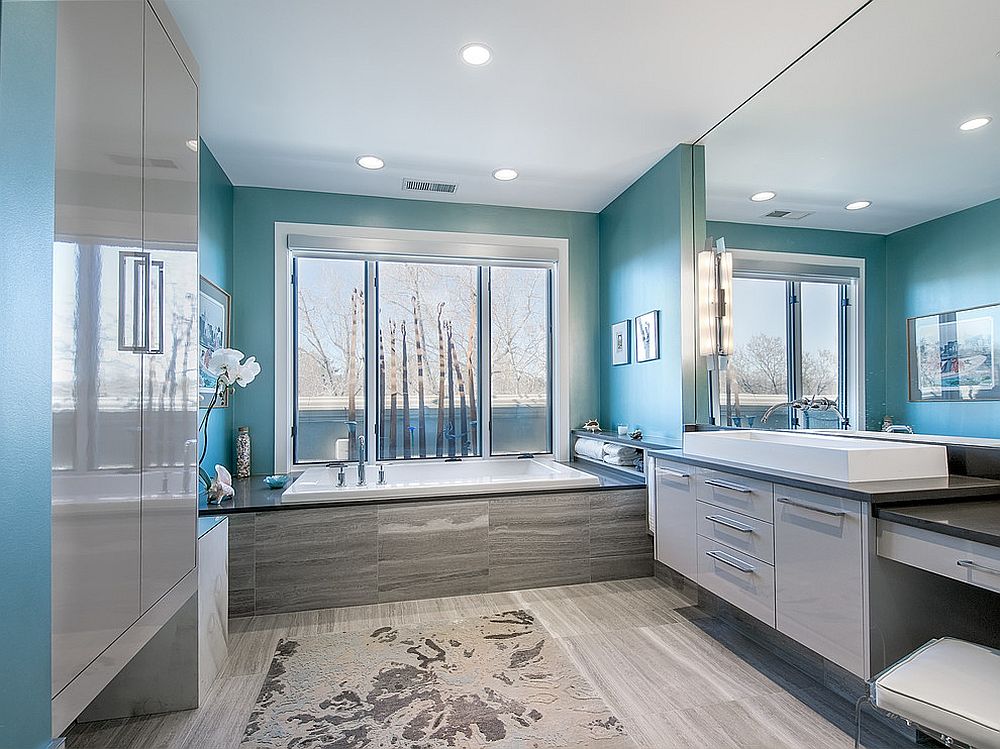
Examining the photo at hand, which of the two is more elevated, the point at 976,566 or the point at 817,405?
the point at 817,405

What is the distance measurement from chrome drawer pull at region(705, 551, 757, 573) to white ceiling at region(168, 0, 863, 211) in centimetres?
214

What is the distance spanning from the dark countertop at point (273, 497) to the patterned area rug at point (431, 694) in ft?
2.19

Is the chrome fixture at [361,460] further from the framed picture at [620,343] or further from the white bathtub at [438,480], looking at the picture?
Result: the framed picture at [620,343]

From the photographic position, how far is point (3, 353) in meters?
0.97

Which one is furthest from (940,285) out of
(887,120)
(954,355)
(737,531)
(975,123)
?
(737,531)

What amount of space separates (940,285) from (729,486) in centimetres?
107

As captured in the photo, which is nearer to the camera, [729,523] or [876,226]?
[876,226]

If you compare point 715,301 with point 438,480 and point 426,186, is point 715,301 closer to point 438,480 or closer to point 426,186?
point 426,186

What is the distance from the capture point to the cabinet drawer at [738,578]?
2301 mm

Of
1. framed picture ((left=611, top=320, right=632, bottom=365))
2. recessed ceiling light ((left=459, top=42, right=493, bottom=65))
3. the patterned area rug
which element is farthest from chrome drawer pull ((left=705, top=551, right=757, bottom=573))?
recessed ceiling light ((left=459, top=42, right=493, bottom=65))

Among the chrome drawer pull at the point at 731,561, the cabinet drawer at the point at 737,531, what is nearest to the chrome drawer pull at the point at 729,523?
the cabinet drawer at the point at 737,531

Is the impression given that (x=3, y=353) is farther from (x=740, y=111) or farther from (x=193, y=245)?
(x=740, y=111)

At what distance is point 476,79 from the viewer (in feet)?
8.95

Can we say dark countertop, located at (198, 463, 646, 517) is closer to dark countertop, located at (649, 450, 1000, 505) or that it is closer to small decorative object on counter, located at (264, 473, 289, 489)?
small decorative object on counter, located at (264, 473, 289, 489)
